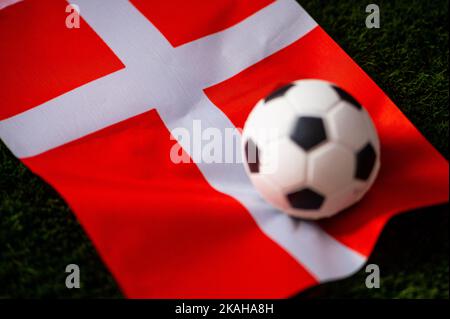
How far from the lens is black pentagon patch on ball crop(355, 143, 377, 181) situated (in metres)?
1.46

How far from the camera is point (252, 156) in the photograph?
1.53 meters

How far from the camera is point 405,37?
7.59 ft

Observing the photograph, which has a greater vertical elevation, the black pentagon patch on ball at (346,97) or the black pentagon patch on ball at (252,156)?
the black pentagon patch on ball at (346,97)

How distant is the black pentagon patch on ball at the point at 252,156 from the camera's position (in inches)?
59.6

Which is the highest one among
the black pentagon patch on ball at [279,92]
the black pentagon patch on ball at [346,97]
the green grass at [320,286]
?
the black pentagon patch on ball at [279,92]

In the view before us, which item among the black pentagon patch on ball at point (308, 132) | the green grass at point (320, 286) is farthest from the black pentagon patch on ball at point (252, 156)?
the green grass at point (320, 286)

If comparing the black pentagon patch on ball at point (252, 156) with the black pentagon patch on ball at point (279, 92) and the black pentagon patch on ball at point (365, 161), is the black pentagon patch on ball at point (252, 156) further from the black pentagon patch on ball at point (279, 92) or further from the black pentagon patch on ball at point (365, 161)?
the black pentagon patch on ball at point (365, 161)

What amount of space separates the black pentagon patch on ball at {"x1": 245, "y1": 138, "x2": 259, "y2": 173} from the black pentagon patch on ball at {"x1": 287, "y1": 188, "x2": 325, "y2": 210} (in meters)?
0.14

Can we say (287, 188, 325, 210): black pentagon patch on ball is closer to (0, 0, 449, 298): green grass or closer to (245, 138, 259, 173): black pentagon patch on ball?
(245, 138, 259, 173): black pentagon patch on ball

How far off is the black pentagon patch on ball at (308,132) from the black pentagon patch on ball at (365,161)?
13cm

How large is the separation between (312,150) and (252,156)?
196 millimetres

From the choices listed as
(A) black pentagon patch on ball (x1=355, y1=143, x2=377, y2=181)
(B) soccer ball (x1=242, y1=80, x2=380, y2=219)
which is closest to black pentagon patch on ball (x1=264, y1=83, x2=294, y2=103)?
(B) soccer ball (x1=242, y1=80, x2=380, y2=219)

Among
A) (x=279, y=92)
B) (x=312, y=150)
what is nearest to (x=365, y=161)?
(x=312, y=150)
